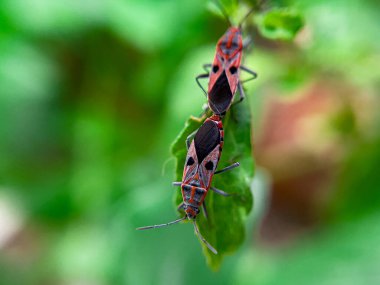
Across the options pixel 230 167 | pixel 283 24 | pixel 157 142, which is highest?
pixel 283 24

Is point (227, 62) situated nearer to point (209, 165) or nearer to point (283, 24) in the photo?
point (283, 24)

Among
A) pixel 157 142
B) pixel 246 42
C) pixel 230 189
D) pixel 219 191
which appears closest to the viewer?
pixel 230 189

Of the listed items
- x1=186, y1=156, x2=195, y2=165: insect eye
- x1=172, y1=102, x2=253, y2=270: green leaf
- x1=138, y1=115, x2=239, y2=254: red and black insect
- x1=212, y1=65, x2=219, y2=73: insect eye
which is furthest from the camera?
x1=212, y1=65, x2=219, y2=73: insect eye

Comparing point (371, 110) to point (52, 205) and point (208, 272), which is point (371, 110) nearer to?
point (208, 272)

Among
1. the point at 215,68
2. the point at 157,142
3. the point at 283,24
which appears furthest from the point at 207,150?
the point at 157,142

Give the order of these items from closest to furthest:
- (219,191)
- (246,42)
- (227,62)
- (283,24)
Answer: (219,191)
(283,24)
(227,62)
(246,42)

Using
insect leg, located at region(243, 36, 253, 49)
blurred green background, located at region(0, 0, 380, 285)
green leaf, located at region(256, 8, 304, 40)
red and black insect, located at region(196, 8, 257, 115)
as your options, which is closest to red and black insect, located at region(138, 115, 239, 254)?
red and black insect, located at region(196, 8, 257, 115)

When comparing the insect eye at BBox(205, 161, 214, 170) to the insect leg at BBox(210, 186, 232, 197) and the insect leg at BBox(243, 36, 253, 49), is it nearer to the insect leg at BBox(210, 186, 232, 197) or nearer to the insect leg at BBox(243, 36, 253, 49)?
the insect leg at BBox(210, 186, 232, 197)
